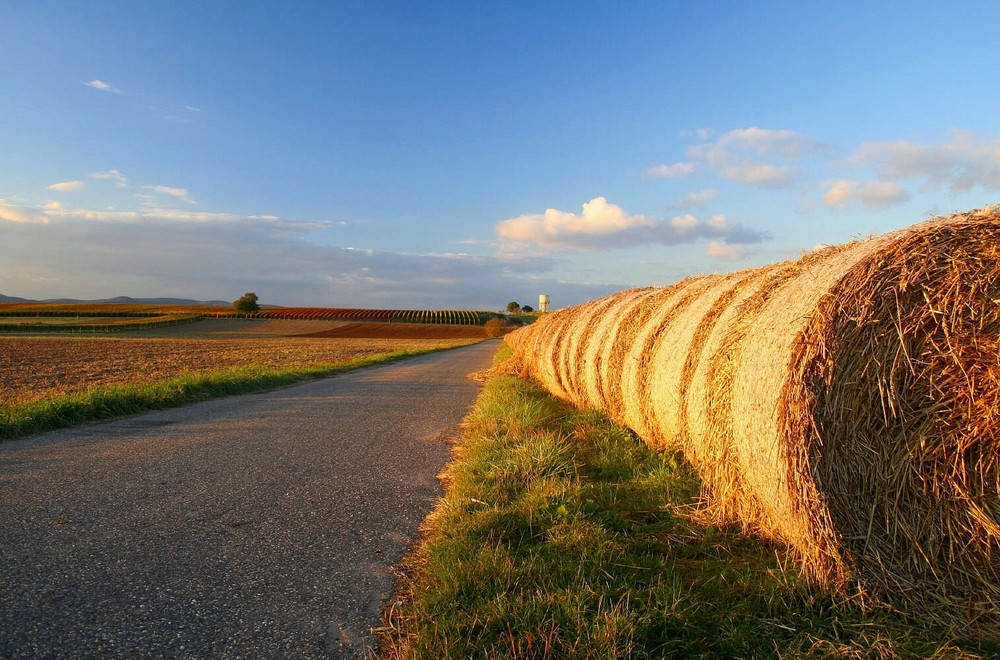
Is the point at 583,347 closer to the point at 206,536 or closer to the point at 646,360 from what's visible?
the point at 646,360

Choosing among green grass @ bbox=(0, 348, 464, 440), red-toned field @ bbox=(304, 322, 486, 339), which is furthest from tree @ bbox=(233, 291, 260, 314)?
green grass @ bbox=(0, 348, 464, 440)

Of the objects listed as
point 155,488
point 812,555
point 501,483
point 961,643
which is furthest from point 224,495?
point 961,643

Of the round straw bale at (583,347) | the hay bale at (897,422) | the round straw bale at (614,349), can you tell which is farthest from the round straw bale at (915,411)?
the round straw bale at (583,347)

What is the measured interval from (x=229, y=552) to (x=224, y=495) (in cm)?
134

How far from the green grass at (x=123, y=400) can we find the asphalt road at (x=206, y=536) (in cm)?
51

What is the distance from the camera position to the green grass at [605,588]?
252cm

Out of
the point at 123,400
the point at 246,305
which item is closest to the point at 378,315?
the point at 246,305

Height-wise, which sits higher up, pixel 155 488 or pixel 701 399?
pixel 701 399

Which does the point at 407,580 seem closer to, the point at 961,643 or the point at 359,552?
the point at 359,552

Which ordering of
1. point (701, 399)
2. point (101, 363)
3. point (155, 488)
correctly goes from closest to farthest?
point (701, 399) < point (155, 488) < point (101, 363)

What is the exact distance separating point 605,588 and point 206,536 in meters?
2.67

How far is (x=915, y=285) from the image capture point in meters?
3.26

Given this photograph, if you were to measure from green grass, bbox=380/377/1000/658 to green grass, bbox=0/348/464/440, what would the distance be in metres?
6.28

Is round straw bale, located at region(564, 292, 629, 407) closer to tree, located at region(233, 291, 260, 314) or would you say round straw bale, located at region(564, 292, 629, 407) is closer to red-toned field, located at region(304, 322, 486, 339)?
red-toned field, located at region(304, 322, 486, 339)
